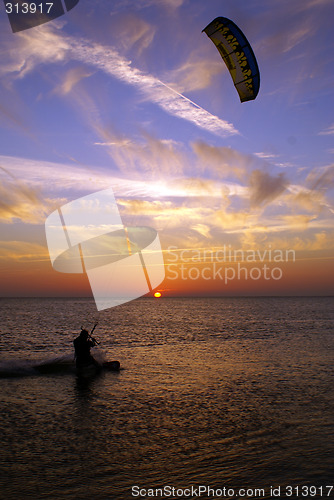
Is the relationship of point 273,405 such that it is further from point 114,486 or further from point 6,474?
point 6,474

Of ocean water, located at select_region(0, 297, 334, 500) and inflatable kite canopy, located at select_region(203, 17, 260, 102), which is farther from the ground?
inflatable kite canopy, located at select_region(203, 17, 260, 102)

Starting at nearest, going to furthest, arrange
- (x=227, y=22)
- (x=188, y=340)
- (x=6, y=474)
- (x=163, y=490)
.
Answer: (x=163, y=490), (x=6, y=474), (x=227, y=22), (x=188, y=340)

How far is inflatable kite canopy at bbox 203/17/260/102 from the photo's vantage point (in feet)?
46.7

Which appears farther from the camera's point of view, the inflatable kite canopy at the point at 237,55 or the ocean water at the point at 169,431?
the inflatable kite canopy at the point at 237,55

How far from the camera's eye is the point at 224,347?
108 ft

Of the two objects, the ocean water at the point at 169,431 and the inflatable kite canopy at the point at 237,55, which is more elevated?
the inflatable kite canopy at the point at 237,55

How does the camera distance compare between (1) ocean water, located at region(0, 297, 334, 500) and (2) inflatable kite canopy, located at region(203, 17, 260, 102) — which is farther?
(2) inflatable kite canopy, located at region(203, 17, 260, 102)

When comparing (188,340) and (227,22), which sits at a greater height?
(227,22)

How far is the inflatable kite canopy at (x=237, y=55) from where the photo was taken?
1423 centimetres

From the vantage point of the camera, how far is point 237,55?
14570mm

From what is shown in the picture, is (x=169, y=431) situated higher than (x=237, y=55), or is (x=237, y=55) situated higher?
(x=237, y=55)

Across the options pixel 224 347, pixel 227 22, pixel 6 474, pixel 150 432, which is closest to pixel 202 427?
pixel 150 432

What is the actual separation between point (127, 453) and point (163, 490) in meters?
2.32

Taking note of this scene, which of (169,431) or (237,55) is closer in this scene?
(169,431)
